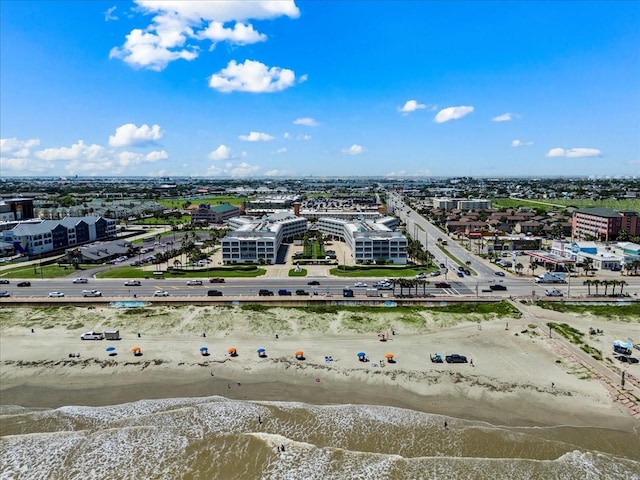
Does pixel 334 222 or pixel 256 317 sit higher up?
pixel 334 222

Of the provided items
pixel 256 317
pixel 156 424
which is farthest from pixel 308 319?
pixel 156 424

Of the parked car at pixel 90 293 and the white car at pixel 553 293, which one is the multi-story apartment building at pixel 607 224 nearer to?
the white car at pixel 553 293

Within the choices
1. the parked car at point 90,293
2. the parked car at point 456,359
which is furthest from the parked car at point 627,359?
the parked car at point 90,293

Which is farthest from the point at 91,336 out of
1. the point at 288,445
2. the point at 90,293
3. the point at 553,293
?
the point at 553,293

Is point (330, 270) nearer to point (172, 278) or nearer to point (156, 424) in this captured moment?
point (172, 278)

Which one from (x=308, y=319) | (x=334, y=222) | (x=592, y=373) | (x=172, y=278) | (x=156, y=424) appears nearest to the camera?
(x=156, y=424)

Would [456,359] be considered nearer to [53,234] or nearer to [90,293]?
[90,293]
